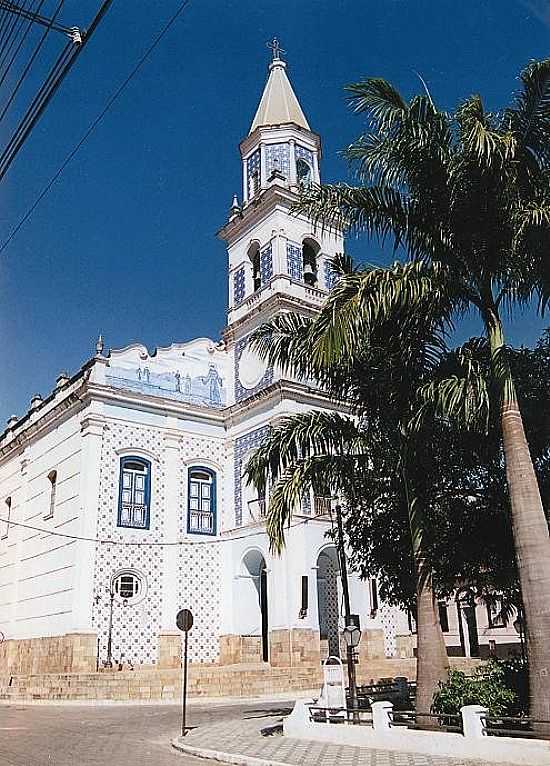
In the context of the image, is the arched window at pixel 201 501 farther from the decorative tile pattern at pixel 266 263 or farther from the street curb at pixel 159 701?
the decorative tile pattern at pixel 266 263

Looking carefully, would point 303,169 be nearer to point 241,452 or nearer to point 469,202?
point 241,452

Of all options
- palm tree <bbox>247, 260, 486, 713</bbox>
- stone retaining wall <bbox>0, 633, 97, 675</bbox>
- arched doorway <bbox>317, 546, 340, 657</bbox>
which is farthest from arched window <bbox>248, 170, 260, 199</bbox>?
palm tree <bbox>247, 260, 486, 713</bbox>

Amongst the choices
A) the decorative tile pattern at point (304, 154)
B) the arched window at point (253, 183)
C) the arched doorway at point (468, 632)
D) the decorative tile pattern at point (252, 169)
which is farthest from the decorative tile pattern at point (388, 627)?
the decorative tile pattern at point (304, 154)

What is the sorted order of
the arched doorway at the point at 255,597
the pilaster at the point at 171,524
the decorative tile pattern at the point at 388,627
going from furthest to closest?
the decorative tile pattern at the point at 388,627, the arched doorway at the point at 255,597, the pilaster at the point at 171,524

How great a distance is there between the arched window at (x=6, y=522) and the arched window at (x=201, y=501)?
361 inches

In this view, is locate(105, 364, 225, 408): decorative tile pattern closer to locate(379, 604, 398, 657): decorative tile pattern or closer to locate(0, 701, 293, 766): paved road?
locate(379, 604, 398, 657): decorative tile pattern

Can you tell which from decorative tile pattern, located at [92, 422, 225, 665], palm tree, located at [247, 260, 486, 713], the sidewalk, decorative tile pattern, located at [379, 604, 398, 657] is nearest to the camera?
the sidewalk

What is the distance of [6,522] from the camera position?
31.9m

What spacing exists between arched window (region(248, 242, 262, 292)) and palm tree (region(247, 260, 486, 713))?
54.8 ft

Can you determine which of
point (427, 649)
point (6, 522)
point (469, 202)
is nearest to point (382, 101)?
point (469, 202)

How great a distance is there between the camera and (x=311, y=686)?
73.9 ft

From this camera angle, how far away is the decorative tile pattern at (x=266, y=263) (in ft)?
93.8

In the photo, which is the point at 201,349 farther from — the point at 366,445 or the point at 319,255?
the point at 366,445

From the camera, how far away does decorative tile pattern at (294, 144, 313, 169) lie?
31.1 meters
